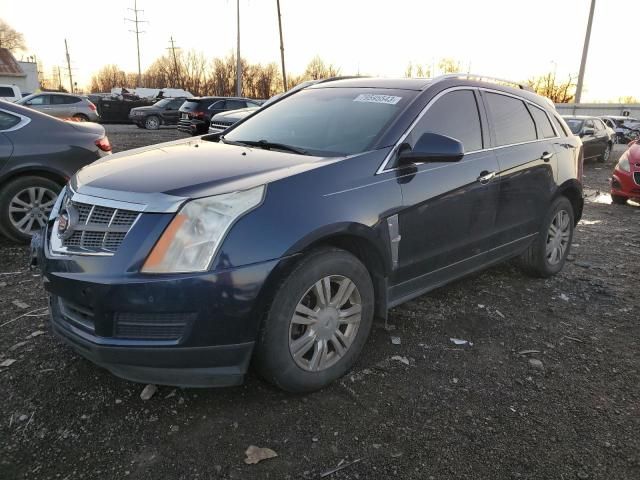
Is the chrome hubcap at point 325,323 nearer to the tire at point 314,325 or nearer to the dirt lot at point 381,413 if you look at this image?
the tire at point 314,325

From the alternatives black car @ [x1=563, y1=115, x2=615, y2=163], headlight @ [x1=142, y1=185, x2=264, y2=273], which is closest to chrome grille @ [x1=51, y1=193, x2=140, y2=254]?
headlight @ [x1=142, y1=185, x2=264, y2=273]

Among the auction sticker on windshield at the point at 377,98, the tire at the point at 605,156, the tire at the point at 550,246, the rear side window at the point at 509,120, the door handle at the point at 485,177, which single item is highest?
the auction sticker on windshield at the point at 377,98

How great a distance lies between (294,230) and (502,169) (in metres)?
2.15

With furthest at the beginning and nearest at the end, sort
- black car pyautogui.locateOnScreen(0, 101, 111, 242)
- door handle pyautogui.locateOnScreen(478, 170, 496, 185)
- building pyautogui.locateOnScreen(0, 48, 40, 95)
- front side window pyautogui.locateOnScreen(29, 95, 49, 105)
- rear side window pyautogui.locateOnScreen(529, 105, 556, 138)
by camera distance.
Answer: building pyautogui.locateOnScreen(0, 48, 40, 95) → front side window pyautogui.locateOnScreen(29, 95, 49, 105) → black car pyautogui.locateOnScreen(0, 101, 111, 242) → rear side window pyautogui.locateOnScreen(529, 105, 556, 138) → door handle pyautogui.locateOnScreen(478, 170, 496, 185)

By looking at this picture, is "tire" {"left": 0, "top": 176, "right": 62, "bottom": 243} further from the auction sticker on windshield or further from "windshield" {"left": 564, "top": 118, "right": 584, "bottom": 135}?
"windshield" {"left": 564, "top": 118, "right": 584, "bottom": 135}

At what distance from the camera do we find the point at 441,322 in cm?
384

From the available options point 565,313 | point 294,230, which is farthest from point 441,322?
point 294,230

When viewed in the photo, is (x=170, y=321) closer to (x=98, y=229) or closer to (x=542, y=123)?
(x=98, y=229)

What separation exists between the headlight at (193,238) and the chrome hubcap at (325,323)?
562 mm

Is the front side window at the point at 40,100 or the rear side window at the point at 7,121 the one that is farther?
the front side window at the point at 40,100

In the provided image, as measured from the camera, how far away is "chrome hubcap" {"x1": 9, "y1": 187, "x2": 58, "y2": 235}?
531cm

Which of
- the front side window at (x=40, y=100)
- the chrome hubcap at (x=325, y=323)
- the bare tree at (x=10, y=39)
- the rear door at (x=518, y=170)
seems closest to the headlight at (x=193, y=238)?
the chrome hubcap at (x=325, y=323)

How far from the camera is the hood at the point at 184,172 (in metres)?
2.47

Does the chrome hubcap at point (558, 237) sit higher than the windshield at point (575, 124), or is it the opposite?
the windshield at point (575, 124)
